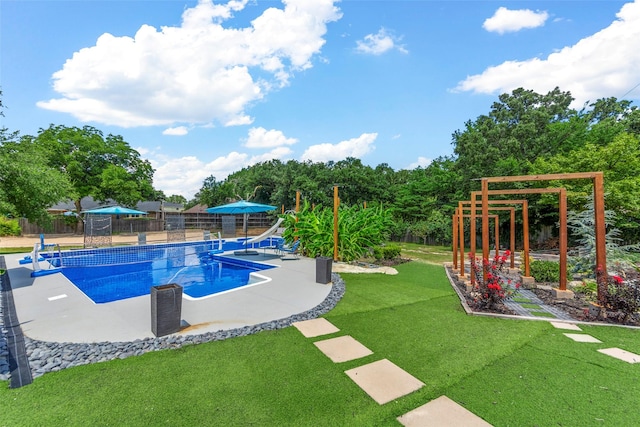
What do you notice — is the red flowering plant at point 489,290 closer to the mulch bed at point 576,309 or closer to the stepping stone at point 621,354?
the mulch bed at point 576,309

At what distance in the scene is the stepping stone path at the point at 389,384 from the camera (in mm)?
2145

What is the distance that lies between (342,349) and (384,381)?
729 mm

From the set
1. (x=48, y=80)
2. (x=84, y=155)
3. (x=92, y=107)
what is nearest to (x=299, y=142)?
(x=92, y=107)

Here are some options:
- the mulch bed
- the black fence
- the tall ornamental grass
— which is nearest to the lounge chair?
the tall ornamental grass

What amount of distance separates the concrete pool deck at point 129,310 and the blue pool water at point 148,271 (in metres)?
0.88

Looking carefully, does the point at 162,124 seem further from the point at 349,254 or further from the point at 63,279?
the point at 349,254

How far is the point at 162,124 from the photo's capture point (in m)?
15.8

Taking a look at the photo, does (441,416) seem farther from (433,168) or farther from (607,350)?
(433,168)

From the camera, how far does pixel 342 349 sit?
3.29 metres

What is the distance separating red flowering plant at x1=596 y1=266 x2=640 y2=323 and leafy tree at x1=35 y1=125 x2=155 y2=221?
26.5 metres

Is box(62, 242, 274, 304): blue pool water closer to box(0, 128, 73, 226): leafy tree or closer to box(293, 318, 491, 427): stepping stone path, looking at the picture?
→ box(0, 128, 73, 226): leafy tree

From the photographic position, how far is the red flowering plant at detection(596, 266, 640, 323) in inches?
164

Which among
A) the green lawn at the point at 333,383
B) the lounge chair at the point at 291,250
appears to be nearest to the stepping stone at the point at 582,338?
the green lawn at the point at 333,383

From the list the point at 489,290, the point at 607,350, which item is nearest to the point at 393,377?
the point at 607,350
